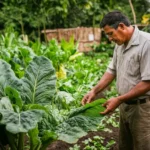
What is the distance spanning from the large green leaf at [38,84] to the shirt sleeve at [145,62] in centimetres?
69

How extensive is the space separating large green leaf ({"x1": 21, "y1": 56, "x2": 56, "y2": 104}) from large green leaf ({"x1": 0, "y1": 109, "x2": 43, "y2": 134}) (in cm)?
54

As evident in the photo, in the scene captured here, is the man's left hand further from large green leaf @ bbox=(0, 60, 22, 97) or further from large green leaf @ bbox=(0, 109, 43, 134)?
large green leaf @ bbox=(0, 60, 22, 97)

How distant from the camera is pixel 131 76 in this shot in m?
2.74

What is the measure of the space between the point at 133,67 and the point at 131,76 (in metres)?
0.08

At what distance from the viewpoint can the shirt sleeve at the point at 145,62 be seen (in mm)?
2568

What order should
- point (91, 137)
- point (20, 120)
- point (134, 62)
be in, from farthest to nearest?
1. point (91, 137)
2. point (134, 62)
3. point (20, 120)

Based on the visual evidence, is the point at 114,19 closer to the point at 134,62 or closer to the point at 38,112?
the point at 134,62

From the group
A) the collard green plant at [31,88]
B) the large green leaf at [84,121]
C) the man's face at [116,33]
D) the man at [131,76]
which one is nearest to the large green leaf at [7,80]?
the collard green plant at [31,88]

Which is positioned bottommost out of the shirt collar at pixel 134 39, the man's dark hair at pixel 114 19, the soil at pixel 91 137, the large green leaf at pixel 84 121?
the soil at pixel 91 137

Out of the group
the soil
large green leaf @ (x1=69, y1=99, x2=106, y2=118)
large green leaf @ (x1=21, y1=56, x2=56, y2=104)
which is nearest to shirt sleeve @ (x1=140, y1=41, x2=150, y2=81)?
large green leaf @ (x1=69, y1=99, x2=106, y2=118)

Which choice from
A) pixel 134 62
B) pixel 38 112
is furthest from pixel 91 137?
pixel 38 112

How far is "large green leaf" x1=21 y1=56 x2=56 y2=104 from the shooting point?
269 cm

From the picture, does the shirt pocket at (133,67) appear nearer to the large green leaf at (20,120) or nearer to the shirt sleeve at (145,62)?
the shirt sleeve at (145,62)

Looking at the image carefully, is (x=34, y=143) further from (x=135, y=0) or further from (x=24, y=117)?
(x=135, y=0)
